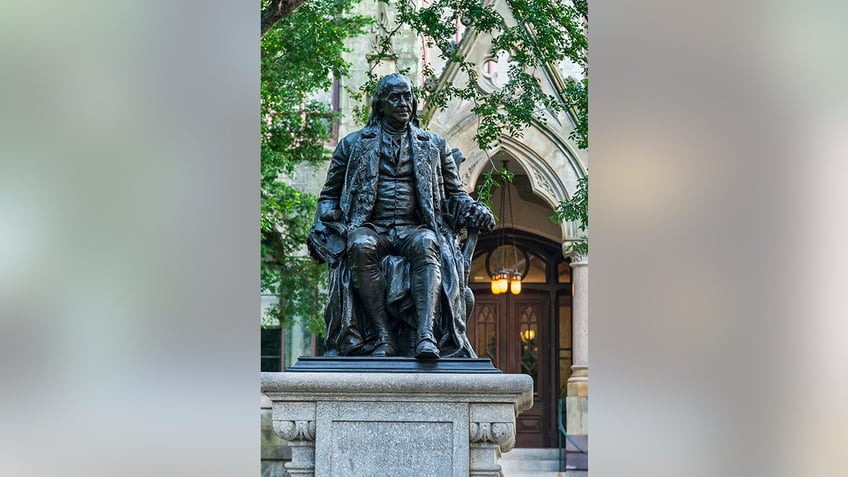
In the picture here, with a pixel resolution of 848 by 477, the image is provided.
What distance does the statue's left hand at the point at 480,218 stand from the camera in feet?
22.0

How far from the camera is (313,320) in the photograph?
1880 cm

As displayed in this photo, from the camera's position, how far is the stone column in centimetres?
1877

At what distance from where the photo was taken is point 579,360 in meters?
19.6

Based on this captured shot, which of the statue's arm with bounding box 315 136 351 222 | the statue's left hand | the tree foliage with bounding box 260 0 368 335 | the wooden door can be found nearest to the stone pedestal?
the statue's left hand

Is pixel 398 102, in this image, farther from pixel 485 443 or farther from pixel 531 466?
pixel 531 466

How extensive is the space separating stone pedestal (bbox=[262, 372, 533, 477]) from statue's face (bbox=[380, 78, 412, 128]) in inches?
67.5

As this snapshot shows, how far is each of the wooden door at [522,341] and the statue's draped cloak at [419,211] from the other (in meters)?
15.4

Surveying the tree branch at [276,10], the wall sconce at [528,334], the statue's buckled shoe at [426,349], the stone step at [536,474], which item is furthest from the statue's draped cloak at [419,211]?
the wall sconce at [528,334]

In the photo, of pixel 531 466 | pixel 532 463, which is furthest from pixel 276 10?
pixel 532 463

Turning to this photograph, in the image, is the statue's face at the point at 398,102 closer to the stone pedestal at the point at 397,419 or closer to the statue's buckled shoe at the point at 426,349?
the statue's buckled shoe at the point at 426,349

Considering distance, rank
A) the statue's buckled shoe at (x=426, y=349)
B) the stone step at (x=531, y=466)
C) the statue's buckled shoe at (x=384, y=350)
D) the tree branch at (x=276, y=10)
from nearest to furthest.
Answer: the statue's buckled shoe at (x=426, y=349)
the statue's buckled shoe at (x=384, y=350)
the tree branch at (x=276, y=10)
the stone step at (x=531, y=466)
